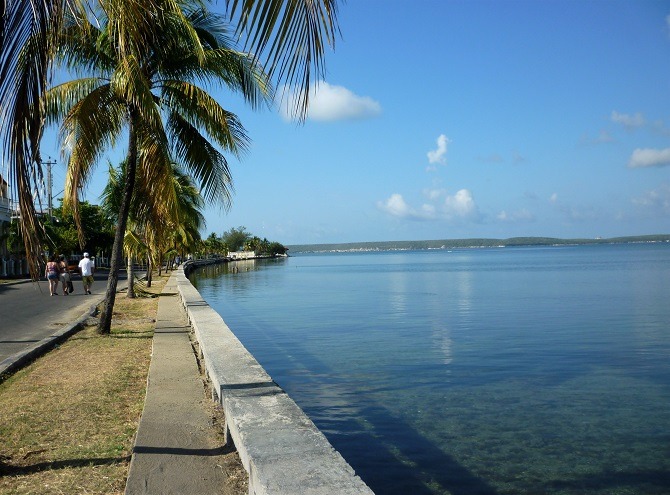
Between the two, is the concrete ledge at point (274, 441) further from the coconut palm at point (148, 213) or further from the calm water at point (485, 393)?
the coconut palm at point (148, 213)

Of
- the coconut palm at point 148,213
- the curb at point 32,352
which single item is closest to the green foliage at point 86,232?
the coconut palm at point 148,213

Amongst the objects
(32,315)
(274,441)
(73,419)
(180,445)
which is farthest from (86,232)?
(274,441)

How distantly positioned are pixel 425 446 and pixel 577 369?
6.09m

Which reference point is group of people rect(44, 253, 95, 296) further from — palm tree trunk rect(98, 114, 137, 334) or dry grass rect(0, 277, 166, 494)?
dry grass rect(0, 277, 166, 494)

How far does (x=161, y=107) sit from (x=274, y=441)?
9541 millimetres

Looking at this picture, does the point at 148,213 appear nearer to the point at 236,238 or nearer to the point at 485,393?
the point at 485,393

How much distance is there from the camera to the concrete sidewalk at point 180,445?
4742 millimetres

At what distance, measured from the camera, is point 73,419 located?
6.71 m

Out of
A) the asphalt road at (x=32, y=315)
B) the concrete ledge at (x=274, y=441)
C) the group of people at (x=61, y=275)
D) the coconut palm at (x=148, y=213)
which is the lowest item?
the asphalt road at (x=32, y=315)

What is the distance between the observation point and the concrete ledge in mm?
3629

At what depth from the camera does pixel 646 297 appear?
31.1m

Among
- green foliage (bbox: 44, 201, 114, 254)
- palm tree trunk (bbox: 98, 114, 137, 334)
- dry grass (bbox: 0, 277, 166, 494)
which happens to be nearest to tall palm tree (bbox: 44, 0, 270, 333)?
palm tree trunk (bbox: 98, 114, 137, 334)

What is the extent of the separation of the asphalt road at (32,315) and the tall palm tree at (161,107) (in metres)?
1.64

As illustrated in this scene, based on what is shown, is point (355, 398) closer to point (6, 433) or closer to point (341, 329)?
point (6, 433)
